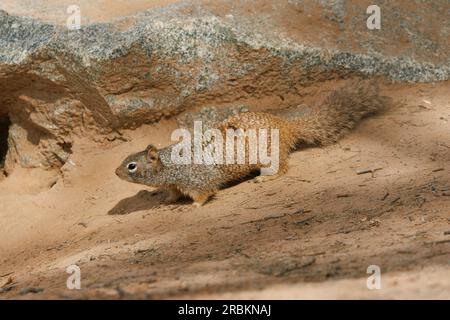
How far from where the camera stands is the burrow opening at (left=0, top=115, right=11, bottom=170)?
27.7 feet

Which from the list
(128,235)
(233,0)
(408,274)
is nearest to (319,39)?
(233,0)

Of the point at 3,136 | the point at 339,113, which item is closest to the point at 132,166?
the point at 339,113

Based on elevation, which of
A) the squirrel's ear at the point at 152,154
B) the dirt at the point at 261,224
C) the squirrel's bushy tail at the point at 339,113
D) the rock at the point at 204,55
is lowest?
the dirt at the point at 261,224

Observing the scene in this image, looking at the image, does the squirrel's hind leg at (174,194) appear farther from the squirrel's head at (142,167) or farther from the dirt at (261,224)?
the squirrel's head at (142,167)

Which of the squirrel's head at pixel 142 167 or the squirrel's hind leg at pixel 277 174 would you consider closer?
the squirrel's hind leg at pixel 277 174

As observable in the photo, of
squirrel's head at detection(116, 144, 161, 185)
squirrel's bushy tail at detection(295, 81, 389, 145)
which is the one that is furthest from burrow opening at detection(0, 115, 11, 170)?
squirrel's bushy tail at detection(295, 81, 389, 145)

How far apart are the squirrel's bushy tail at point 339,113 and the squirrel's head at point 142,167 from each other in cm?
147

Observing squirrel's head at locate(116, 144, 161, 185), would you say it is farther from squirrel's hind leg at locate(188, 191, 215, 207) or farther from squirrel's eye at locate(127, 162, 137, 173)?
squirrel's hind leg at locate(188, 191, 215, 207)

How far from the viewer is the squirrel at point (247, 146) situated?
6.01 metres

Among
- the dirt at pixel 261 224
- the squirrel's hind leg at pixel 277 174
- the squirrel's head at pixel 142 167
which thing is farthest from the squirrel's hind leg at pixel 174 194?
the squirrel's hind leg at pixel 277 174

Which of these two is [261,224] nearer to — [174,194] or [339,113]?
[174,194]

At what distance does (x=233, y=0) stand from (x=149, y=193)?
8.20 ft

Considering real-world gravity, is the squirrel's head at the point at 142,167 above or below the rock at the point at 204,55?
below

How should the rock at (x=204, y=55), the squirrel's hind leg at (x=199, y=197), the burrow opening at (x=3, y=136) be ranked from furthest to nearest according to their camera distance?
the burrow opening at (x=3, y=136), the rock at (x=204, y=55), the squirrel's hind leg at (x=199, y=197)
